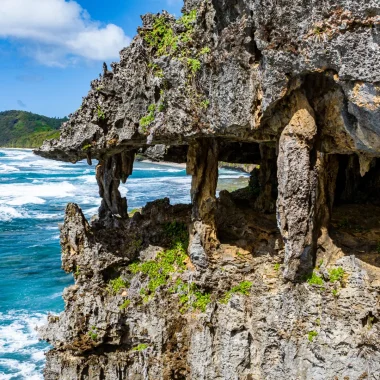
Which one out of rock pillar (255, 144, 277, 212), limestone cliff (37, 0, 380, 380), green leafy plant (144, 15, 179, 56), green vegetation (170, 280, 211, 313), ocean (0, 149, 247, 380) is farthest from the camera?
ocean (0, 149, 247, 380)

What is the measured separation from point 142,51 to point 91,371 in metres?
9.13

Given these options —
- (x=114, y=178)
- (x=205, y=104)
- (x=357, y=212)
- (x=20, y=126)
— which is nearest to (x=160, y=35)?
(x=205, y=104)

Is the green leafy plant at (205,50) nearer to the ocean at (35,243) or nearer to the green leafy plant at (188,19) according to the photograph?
the green leafy plant at (188,19)

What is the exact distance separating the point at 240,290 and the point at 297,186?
3.41 metres

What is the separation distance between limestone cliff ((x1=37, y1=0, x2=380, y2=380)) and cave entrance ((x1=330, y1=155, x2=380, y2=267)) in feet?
0.23

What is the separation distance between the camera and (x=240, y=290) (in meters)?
11.6

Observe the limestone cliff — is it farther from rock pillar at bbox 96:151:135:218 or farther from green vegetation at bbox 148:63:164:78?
rock pillar at bbox 96:151:135:218

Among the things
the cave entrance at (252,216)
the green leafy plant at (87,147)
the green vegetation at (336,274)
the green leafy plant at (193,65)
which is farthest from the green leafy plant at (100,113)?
the green vegetation at (336,274)


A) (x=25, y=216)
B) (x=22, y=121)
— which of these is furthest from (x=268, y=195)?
(x=22, y=121)

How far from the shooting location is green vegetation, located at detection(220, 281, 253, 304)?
11.5 meters

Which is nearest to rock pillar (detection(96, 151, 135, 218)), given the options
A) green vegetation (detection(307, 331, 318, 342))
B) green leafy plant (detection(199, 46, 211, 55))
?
green leafy plant (detection(199, 46, 211, 55))

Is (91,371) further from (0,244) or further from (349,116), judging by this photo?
(0,244)

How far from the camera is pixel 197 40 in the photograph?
1053 centimetres

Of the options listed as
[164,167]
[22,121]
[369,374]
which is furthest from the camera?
[22,121]
